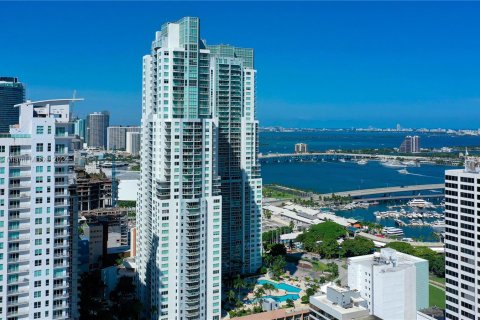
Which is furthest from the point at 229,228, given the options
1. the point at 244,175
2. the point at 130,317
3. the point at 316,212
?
the point at 316,212

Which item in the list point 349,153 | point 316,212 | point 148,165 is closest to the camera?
point 148,165

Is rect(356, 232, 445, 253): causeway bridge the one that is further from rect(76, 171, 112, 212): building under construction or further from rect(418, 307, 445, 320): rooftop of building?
rect(76, 171, 112, 212): building under construction

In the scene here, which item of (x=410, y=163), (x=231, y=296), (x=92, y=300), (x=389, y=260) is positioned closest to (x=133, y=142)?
(x=410, y=163)

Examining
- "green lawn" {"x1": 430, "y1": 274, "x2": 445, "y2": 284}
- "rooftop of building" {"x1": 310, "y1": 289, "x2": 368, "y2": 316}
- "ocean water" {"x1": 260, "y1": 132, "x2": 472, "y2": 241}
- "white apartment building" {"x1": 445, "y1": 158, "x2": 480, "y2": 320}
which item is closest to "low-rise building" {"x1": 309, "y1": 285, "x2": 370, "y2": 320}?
"rooftop of building" {"x1": 310, "y1": 289, "x2": 368, "y2": 316}

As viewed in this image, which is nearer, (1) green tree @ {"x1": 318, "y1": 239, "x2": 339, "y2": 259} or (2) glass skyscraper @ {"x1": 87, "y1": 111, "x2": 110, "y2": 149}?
(1) green tree @ {"x1": 318, "y1": 239, "x2": 339, "y2": 259}

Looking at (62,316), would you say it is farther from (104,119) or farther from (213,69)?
(104,119)

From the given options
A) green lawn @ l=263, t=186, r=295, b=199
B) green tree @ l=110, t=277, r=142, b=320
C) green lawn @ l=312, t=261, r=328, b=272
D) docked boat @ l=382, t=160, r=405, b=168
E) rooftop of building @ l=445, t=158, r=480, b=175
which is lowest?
green lawn @ l=312, t=261, r=328, b=272
